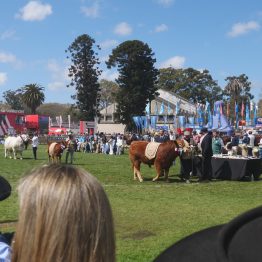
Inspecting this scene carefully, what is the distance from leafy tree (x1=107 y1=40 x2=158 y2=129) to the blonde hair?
73987mm

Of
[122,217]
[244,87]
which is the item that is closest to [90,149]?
[122,217]

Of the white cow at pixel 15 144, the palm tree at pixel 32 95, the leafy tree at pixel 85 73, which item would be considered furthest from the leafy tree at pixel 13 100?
the white cow at pixel 15 144

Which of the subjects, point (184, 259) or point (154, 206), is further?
point (154, 206)

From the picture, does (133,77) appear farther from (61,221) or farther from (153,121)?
(61,221)

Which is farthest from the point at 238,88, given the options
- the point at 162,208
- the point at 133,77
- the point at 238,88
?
the point at 162,208

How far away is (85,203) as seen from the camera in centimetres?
178

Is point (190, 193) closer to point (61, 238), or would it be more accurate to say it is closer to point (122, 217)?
point (122, 217)

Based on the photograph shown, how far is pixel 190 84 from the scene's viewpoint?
113500 mm

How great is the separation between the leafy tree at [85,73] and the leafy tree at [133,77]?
385cm

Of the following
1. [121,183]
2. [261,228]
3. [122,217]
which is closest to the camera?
[261,228]

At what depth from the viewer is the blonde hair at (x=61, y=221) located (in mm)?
1739

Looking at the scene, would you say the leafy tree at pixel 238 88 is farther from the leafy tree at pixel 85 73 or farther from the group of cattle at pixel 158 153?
the group of cattle at pixel 158 153

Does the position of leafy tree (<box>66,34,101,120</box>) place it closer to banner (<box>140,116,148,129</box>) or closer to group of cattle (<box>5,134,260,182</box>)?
banner (<box>140,116,148,129</box>)

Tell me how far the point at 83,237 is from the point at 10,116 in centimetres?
6651
